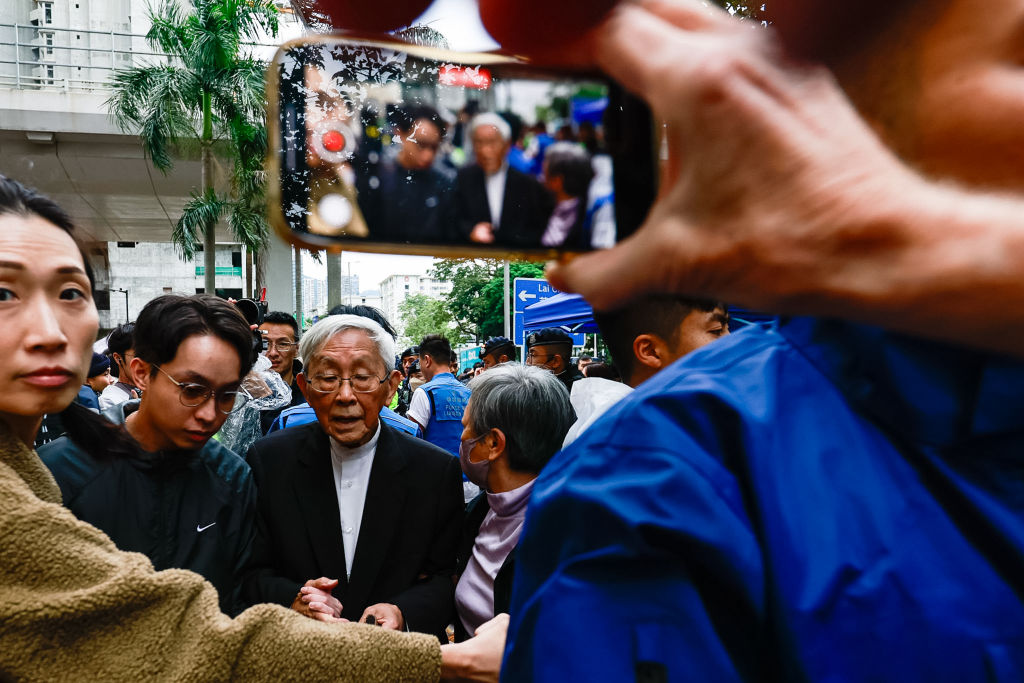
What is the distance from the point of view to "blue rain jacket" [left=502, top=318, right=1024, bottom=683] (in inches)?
23.7

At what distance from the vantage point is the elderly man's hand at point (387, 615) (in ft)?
6.38

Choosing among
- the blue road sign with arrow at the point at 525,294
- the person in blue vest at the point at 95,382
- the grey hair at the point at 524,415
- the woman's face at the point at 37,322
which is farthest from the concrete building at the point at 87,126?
the woman's face at the point at 37,322

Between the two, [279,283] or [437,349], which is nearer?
[437,349]

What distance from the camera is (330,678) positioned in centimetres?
120

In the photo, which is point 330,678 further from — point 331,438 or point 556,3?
point 331,438

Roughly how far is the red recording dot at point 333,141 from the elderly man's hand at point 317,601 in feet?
4.82

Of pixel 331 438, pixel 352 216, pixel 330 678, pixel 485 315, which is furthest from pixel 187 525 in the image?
pixel 485 315

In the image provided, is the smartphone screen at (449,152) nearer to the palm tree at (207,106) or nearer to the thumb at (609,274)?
the thumb at (609,274)

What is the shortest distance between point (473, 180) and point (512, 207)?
0.04m

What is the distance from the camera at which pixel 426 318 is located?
157 feet

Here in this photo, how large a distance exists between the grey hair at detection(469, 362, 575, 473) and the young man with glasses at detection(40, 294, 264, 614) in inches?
30.2

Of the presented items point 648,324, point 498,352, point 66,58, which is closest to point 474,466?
point 648,324

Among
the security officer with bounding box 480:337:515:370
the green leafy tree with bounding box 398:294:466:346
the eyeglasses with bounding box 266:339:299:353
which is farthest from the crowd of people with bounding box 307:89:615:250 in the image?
the green leafy tree with bounding box 398:294:466:346

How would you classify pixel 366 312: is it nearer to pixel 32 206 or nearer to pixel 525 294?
pixel 32 206
